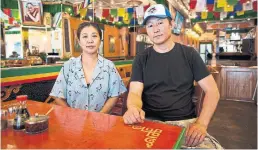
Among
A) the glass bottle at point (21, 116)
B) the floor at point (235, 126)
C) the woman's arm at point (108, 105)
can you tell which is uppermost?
the glass bottle at point (21, 116)

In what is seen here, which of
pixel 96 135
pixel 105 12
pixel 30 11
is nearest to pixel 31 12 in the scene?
pixel 30 11

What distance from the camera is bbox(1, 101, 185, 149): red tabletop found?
89cm

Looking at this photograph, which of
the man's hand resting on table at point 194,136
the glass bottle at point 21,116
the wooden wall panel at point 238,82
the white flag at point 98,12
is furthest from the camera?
the white flag at point 98,12

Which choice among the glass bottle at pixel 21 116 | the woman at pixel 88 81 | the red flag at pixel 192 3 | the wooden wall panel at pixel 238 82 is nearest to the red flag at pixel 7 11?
the red flag at pixel 192 3

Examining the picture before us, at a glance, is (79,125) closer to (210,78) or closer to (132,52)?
(210,78)

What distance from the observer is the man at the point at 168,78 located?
1628 millimetres

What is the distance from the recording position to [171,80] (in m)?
1.64

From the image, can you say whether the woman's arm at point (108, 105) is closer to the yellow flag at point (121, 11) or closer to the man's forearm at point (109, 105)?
the man's forearm at point (109, 105)

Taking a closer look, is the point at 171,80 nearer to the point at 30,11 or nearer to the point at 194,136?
the point at 194,136

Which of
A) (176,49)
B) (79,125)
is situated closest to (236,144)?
(176,49)

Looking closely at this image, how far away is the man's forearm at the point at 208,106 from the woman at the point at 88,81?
2.62 ft

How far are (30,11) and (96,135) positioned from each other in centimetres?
741

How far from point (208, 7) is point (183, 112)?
21.1ft

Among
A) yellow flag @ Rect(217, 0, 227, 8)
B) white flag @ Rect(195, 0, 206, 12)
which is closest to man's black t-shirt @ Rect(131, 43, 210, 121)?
white flag @ Rect(195, 0, 206, 12)
